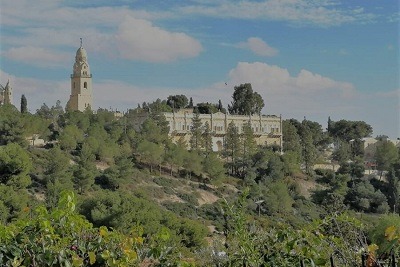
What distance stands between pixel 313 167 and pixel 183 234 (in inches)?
1466

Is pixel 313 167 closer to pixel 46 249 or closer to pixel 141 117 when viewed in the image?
pixel 141 117

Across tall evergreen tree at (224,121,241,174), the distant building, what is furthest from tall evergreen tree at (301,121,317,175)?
tall evergreen tree at (224,121,241,174)

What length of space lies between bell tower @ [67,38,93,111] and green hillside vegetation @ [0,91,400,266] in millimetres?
5778

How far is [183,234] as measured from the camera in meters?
21.7

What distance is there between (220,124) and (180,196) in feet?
75.4

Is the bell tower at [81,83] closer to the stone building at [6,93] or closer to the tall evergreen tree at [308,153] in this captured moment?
the stone building at [6,93]

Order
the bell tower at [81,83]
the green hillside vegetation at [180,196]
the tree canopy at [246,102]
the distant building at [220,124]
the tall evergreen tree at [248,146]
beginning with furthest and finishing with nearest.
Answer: the tree canopy at [246,102] → the bell tower at [81,83] → the distant building at [220,124] → the tall evergreen tree at [248,146] → the green hillside vegetation at [180,196]

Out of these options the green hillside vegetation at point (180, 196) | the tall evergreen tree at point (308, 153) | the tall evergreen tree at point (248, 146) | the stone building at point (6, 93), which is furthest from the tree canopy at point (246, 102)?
the stone building at point (6, 93)

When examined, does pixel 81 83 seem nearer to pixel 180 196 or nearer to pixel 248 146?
pixel 248 146

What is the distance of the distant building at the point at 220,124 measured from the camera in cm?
5831

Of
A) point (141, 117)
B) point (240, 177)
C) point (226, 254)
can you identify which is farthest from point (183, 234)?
point (141, 117)

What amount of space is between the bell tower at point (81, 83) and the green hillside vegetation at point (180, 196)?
5.78 metres

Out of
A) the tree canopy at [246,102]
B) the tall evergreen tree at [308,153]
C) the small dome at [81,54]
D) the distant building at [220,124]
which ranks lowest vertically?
the tall evergreen tree at [308,153]

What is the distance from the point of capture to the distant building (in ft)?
191
